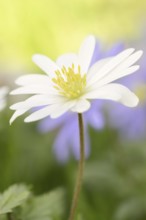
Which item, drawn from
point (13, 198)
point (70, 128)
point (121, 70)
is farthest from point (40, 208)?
point (70, 128)

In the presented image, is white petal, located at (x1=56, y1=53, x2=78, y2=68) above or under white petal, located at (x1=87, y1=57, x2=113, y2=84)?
above

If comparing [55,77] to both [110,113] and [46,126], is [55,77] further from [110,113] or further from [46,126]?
[110,113]

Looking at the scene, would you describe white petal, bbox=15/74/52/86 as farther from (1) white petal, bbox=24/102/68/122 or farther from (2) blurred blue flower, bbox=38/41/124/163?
(2) blurred blue flower, bbox=38/41/124/163

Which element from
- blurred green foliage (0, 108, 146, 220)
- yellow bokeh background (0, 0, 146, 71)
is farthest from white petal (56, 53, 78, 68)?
yellow bokeh background (0, 0, 146, 71)

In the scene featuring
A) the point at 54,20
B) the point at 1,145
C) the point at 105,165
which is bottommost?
the point at 105,165

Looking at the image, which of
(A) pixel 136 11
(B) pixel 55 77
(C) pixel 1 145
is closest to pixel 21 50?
(A) pixel 136 11

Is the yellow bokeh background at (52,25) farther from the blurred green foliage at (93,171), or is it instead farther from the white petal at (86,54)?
Result: the white petal at (86,54)

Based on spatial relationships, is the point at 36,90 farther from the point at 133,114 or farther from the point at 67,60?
the point at 133,114
